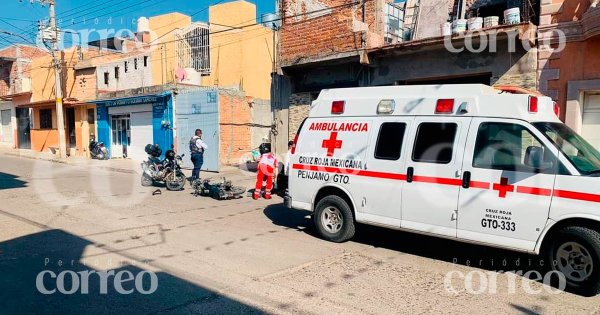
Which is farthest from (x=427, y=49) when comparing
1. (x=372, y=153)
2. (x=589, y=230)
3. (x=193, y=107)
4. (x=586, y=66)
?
(x=193, y=107)

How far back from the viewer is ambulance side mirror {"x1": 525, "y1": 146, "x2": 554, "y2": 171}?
16.7 ft

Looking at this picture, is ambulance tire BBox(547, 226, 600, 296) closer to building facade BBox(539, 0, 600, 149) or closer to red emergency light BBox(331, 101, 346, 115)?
red emergency light BBox(331, 101, 346, 115)

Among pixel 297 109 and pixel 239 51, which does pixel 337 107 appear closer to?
pixel 297 109

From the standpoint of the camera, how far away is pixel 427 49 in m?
11.6

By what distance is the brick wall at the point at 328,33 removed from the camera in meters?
12.8

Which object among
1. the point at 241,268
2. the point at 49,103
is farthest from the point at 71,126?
the point at 241,268

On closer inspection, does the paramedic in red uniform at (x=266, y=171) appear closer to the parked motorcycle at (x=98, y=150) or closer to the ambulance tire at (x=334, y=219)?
the ambulance tire at (x=334, y=219)

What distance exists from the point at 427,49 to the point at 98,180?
11352 mm

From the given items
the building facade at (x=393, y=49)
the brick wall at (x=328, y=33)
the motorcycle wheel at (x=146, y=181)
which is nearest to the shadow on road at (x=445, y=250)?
the building facade at (x=393, y=49)

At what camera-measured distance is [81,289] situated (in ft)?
15.9

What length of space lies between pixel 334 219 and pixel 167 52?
2020 centimetres

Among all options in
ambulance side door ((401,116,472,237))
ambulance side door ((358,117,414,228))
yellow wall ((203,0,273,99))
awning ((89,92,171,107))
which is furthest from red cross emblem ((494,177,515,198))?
yellow wall ((203,0,273,99))

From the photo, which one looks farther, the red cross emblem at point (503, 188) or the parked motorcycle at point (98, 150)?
the parked motorcycle at point (98, 150)

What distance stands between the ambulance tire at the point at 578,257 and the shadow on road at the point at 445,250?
2.27 feet
